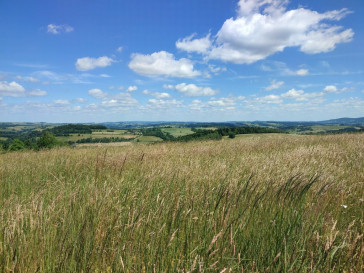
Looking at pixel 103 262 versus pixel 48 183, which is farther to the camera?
pixel 48 183

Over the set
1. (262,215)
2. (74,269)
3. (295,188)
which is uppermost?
(295,188)

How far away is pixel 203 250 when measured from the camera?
1751 millimetres

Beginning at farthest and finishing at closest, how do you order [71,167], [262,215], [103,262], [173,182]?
[71,167]
[173,182]
[262,215]
[103,262]

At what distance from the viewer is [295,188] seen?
2.48 metres

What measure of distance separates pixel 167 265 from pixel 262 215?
1149mm

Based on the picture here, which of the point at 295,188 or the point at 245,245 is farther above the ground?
the point at 295,188

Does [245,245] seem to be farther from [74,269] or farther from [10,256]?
[10,256]

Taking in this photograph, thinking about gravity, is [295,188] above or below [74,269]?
above

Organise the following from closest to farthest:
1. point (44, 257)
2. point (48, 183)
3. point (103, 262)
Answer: point (103, 262) → point (44, 257) → point (48, 183)

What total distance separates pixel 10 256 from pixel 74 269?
21.7 inches

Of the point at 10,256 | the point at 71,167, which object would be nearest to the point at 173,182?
the point at 10,256

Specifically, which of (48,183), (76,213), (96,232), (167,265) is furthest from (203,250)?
(48,183)

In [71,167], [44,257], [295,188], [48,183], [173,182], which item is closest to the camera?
[44,257]

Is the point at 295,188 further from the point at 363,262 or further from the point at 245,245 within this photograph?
the point at 245,245
